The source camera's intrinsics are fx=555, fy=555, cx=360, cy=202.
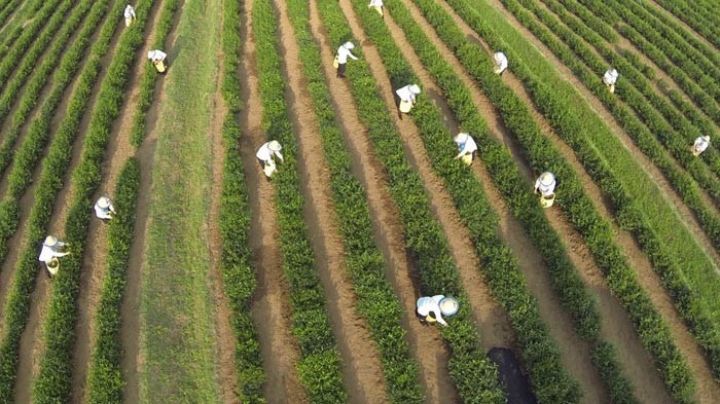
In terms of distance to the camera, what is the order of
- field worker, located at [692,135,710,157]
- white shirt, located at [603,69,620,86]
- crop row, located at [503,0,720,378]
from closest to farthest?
crop row, located at [503,0,720,378] < field worker, located at [692,135,710,157] < white shirt, located at [603,69,620,86]

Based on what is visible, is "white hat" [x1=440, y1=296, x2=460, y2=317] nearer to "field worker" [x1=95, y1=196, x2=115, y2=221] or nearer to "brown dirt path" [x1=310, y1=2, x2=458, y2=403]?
"brown dirt path" [x1=310, y1=2, x2=458, y2=403]

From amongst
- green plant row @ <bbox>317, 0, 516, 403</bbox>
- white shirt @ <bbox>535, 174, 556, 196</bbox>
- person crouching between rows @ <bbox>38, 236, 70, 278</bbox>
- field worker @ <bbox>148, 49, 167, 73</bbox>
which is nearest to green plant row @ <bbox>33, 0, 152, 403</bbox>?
person crouching between rows @ <bbox>38, 236, 70, 278</bbox>

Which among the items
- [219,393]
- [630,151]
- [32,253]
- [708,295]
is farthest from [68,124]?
[708,295]

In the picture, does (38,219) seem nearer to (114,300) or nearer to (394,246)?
(114,300)

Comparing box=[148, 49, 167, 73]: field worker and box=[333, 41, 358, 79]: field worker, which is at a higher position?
box=[148, 49, 167, 73]: field worker

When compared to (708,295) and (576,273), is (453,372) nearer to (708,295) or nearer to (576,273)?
(576,273)

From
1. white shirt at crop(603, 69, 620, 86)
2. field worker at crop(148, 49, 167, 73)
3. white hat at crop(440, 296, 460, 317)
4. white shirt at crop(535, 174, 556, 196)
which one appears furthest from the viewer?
field worker at crop(148, 49, 167, 73)

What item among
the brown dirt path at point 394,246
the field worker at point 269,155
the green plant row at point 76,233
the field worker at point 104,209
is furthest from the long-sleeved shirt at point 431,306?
the field worker at point 104,209
